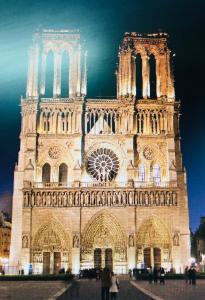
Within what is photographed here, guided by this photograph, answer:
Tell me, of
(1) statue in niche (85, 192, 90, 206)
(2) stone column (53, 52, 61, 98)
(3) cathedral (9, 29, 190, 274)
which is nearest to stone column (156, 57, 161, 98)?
(3) cathedral (9, 29, 190, 274)

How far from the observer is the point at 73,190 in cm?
4709

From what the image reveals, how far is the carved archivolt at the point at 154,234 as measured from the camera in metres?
46.7

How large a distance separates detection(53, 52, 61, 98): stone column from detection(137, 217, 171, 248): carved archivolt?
54.0 ft

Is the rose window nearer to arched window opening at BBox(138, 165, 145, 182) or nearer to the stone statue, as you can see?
arched window opening at BBox(138, 165, 145, 182)

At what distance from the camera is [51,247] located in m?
46.5

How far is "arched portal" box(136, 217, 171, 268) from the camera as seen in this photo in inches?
1836

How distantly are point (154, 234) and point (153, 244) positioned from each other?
968 millimetres

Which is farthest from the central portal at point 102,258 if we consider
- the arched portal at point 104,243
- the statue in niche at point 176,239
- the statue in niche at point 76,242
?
the statue in niche at point 176,239

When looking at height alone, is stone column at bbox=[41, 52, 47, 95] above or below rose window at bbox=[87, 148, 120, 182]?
above

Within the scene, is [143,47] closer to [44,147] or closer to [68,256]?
[44,147]

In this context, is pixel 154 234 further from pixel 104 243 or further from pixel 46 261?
pixel 46 261

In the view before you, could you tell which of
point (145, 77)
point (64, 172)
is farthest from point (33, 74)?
point (145, 77)

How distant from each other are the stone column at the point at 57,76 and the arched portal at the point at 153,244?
16.4 metres

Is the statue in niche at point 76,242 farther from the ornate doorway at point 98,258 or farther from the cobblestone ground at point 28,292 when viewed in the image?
the cobblestone ground at point 28,292
